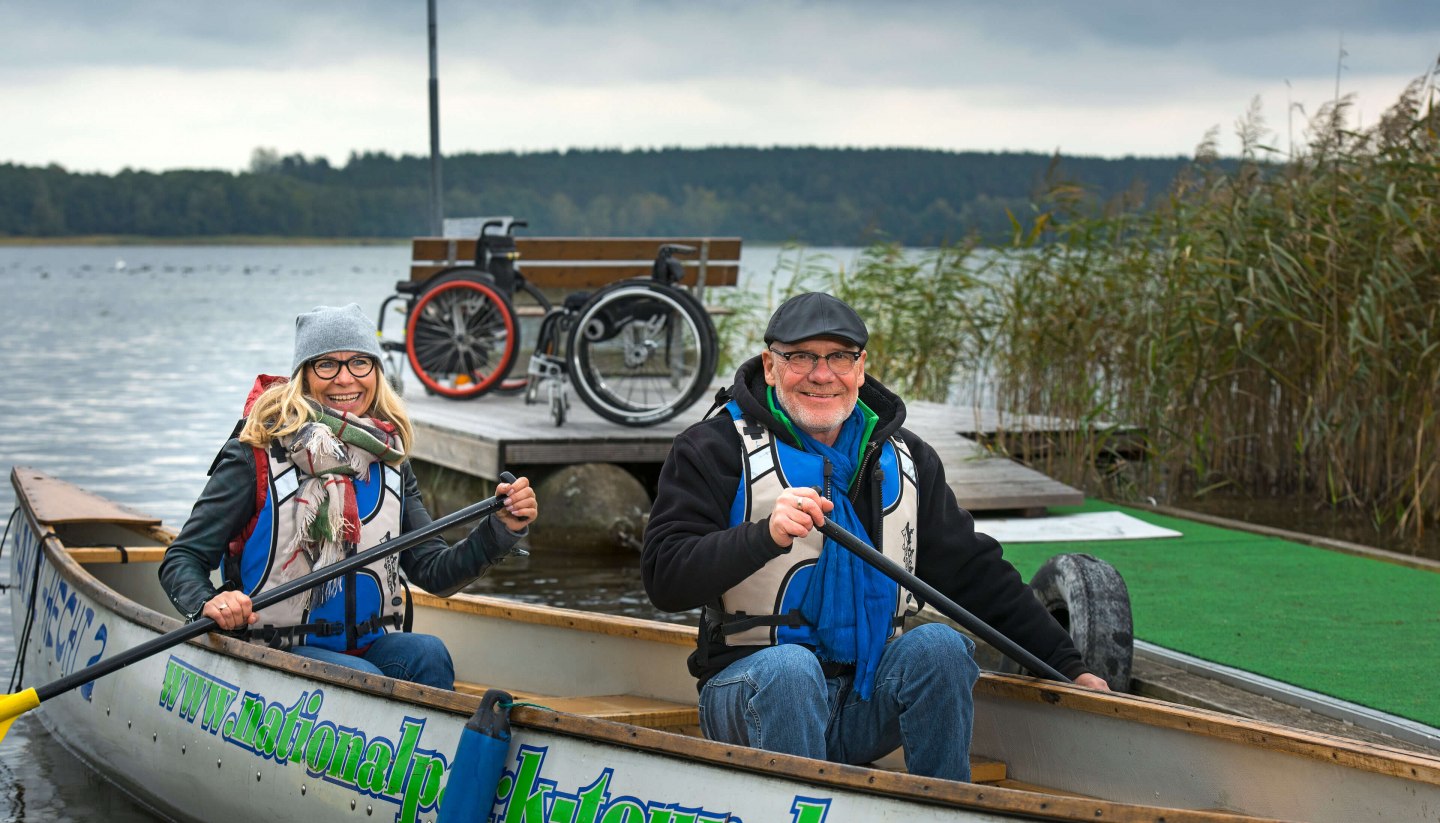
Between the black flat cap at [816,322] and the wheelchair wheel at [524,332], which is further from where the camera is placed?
the wheelchair wheel at [524,332]

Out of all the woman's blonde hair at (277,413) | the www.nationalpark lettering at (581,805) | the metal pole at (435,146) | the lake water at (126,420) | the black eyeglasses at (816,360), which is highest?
the metal pole at (435,146)

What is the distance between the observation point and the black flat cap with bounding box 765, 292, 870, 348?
10.9ft

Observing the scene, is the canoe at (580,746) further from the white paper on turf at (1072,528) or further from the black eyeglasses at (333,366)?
the white paper on turf at (1072,528)

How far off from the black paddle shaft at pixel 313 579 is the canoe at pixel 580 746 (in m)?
0.16

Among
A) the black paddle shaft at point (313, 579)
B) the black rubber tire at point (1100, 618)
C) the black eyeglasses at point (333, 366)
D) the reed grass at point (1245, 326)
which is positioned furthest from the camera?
the reed grass at point (1245, 326)

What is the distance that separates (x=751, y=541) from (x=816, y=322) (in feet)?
1.66

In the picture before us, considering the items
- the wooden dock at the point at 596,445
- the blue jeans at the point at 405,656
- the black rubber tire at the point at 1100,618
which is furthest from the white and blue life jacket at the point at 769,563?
the wooden dock at the point at 596,445

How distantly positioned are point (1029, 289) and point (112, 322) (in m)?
33.7

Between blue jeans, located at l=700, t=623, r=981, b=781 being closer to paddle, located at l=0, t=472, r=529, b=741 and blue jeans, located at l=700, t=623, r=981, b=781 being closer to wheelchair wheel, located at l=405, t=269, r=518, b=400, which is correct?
paddle, located at l=0, t=472, r=529, b=741

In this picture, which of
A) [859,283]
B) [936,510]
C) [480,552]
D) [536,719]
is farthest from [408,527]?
[859,283]

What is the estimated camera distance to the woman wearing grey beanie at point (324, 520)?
12.5 feet

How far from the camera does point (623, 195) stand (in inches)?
2108

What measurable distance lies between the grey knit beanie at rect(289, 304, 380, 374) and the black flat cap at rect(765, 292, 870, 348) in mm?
1088

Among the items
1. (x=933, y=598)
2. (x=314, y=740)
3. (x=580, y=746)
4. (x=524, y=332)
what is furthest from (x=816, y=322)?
(x=524, y=332)
